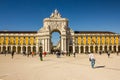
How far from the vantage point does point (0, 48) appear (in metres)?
110

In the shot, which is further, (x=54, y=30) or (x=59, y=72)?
(x=54, y=30)

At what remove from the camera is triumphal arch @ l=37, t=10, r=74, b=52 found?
102781 millimetres

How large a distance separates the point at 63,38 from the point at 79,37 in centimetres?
1334

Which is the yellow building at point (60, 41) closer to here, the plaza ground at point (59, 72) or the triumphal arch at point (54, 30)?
the triumphal arch at point (54, 30)

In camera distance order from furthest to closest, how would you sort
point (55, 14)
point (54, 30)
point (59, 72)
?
point (55, 14) → point (54, 30) → point (59, 72)

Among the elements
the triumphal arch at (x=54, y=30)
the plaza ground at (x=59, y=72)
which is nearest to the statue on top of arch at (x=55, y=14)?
the triumphal arch at (x=54, y=30)

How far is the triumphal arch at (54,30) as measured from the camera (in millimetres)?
102781

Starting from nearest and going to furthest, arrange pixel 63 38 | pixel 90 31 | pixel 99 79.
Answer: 1. pixel 99 79
2. pixel 63 38
3. pixel 90 31

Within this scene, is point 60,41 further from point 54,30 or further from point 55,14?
point 55,14

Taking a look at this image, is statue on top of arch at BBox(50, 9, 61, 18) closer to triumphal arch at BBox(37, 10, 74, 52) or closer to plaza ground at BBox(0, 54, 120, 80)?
triumphal arch at BBox(37, 10, 74, 52)

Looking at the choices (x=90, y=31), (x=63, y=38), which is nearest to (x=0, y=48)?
(x=63, y=38)

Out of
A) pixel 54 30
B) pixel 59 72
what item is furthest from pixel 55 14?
pixel 59 72

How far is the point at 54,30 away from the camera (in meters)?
108

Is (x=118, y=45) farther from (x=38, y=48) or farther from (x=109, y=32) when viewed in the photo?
(x=38, y=48)
